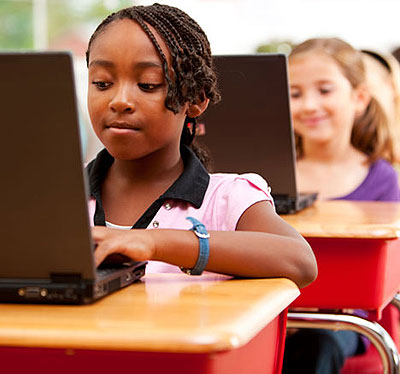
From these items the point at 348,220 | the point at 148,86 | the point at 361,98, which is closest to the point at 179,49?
the point at 148,86

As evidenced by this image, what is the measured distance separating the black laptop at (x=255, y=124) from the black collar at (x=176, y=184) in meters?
0.37

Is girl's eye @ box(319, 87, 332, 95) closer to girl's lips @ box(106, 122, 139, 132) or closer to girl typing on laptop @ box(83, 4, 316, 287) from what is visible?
girl typing on laptop @ box(83, 4, 316, 287)

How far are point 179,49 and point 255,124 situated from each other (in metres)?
0.51

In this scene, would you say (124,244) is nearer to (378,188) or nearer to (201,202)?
(201,202)

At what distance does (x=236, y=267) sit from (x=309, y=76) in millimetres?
1583

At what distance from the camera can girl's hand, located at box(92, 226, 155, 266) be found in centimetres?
98

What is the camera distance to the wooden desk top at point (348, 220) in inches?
62.1

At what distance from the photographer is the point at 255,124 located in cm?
181

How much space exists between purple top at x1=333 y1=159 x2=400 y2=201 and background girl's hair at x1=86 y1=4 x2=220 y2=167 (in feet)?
3.99

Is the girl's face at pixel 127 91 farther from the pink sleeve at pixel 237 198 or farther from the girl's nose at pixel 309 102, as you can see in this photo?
the girl's nose at pixel 309 102

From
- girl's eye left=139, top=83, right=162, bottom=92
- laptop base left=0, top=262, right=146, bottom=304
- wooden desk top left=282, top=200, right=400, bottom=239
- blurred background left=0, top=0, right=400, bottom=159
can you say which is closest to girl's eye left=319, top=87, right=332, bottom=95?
wooden desk top left=282, top=200, right=400, bottom=239

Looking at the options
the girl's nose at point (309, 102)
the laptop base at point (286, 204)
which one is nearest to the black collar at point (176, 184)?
the laptop base at point (286, 204)

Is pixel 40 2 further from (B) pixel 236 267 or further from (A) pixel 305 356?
(B) pixel 236 267

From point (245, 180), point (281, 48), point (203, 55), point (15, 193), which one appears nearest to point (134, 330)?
point (15, 193)
